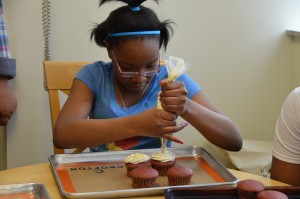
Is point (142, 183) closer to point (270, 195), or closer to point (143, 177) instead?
point (143, 177)

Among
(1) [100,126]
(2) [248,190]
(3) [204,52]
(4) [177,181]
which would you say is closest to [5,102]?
(1) [100,126]

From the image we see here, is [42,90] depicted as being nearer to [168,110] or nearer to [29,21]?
[29,21]

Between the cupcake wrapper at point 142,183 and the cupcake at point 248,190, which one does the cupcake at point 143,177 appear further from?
the cupcake at point 248,190

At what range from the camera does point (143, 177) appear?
1146mm

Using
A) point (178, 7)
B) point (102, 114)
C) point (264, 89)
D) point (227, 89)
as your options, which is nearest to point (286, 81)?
point (264, 89)

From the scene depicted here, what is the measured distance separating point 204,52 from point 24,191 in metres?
1.67

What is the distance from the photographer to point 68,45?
2389 millimetres

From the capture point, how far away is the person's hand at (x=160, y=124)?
1.37 m

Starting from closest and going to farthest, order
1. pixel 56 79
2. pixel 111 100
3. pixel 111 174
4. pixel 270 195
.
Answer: pixel 270 195, pixel 111 174, pixel 111 100, pixel 56 79

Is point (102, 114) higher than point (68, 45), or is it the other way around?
point (68, 45)

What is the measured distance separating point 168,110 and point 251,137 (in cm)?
154

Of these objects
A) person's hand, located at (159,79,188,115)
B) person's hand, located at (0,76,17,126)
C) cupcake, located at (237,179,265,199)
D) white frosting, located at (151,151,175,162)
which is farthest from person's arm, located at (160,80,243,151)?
person's hand, located at (0,76,17,126)

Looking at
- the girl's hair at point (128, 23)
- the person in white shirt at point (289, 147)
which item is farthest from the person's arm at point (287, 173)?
the girl's hair at point (128, 23)

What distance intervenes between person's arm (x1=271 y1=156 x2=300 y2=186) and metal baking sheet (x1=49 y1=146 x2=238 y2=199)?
21 centimetres
